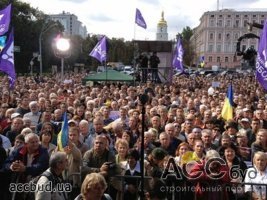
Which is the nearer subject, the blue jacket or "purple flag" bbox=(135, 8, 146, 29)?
the blue jacket

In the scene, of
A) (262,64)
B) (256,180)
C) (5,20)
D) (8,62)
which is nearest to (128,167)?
(256,180)

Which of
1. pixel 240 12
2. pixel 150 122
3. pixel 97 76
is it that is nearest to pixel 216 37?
pixel 240 12

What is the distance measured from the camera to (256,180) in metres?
5.81

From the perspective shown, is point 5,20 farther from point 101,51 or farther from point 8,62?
point 101,51

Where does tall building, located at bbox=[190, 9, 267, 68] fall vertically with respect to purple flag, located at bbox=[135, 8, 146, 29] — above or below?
above

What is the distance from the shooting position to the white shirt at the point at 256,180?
18.2 ft

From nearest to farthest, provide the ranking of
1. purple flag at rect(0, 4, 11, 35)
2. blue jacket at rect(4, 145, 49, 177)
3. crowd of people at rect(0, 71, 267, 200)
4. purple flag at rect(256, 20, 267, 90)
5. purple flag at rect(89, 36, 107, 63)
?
1. crowd of people at rect(0, 71, 267, 200)
2. blue jacket at rect(4, 145, 49, 177)
3. purple flag at rect(256, 20, 267, 90)
4. purple flag at rect(0, 4, 11, 35)
5. purple flag at rect(89, 36, 107, 63)

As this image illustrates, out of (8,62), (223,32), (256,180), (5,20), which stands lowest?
(256,180)

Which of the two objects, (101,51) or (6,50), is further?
(101,51)

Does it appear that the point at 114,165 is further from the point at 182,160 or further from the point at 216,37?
the point at 216,37

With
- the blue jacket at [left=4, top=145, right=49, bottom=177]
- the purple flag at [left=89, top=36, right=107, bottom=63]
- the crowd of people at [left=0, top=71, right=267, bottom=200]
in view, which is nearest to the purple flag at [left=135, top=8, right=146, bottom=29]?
the purple flag at [left=89, top=36, right=107, bottom=63]

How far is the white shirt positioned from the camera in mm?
5535

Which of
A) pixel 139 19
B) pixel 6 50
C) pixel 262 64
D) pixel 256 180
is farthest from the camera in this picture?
pixel 139 19

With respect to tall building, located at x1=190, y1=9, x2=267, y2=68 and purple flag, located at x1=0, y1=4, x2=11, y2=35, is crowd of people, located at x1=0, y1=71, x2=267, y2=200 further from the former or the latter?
tall building, located at x1=190, y1=9, x2=267, y2=68
